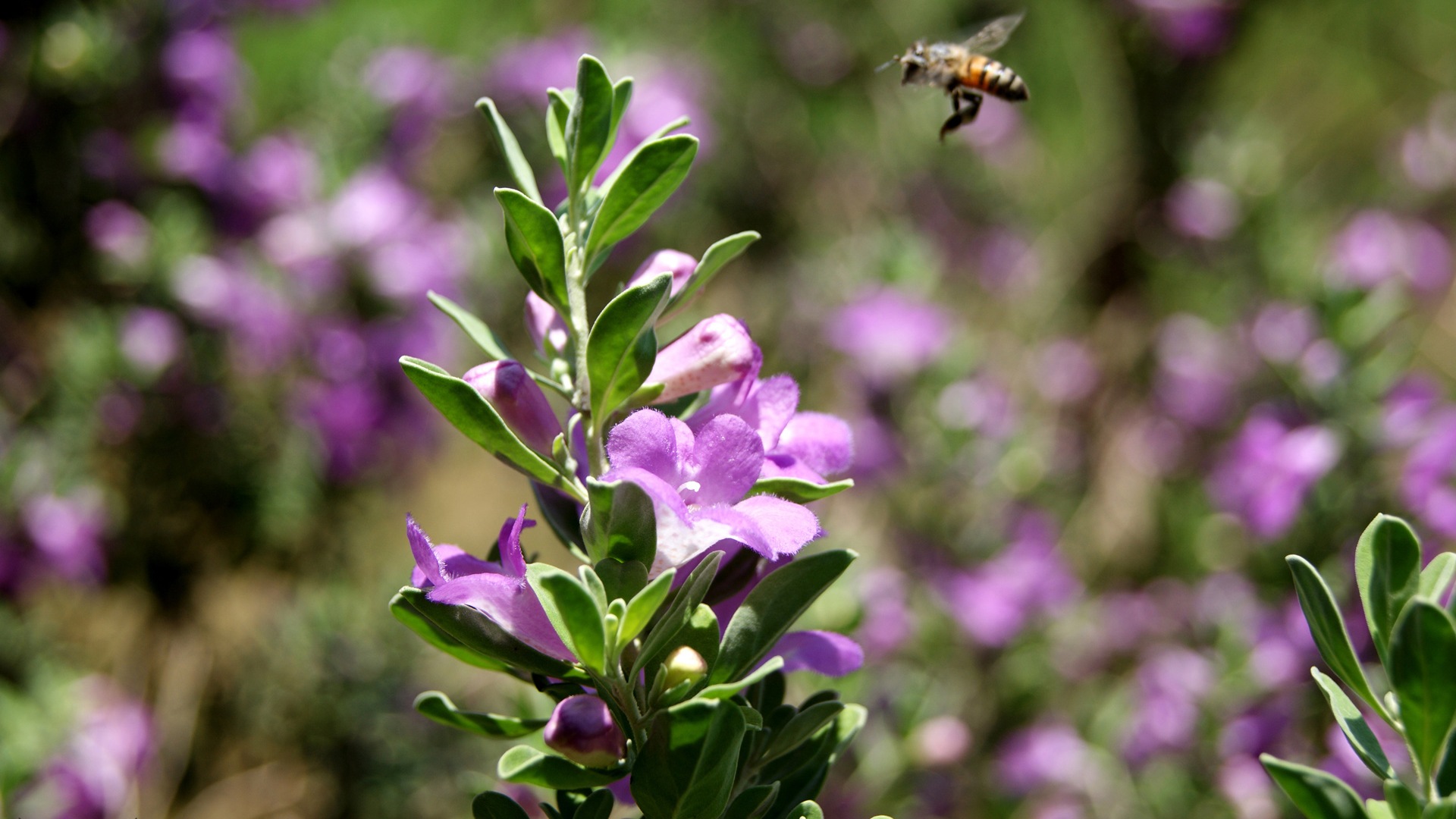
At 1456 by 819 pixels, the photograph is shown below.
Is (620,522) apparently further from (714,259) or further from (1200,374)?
(1200,374)

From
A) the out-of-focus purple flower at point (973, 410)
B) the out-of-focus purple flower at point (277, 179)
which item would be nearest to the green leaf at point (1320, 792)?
the out-of-focus purple flower at point (973, 410)

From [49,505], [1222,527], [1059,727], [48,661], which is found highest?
[1222,527]

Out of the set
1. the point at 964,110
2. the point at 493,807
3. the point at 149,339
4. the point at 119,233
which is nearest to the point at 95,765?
the point at 149,339

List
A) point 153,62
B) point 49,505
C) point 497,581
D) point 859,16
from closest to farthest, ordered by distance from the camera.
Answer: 1. point 497,581
2. point 49,505
3. point 153,62
4. point 859,16

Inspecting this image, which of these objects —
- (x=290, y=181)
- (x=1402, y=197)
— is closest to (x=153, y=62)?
(x=290, y=181)

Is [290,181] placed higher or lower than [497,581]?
lower

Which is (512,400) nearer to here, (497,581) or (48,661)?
(497,581)

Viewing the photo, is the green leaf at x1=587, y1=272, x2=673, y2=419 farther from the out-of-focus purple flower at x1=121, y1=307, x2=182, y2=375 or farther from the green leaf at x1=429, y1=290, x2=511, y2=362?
the out-of-focus purple flower at x1=121, y1=307, x2=182, y2=375

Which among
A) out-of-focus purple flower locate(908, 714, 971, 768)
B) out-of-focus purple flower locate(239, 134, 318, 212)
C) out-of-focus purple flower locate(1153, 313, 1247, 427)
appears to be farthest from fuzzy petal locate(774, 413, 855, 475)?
out-of-focus purple flower locate(1153, 313, 1247, 427)
